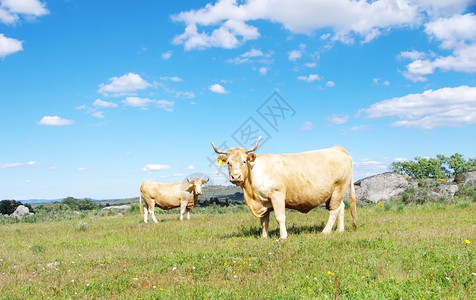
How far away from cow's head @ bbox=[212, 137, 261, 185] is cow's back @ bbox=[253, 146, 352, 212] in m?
0.40

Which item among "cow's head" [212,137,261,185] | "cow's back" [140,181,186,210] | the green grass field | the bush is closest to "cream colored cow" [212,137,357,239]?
"cow's head" [212,137,261,185]

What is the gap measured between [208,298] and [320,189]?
A: 19.6 feet

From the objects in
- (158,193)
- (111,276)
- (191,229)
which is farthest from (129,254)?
(158,193)

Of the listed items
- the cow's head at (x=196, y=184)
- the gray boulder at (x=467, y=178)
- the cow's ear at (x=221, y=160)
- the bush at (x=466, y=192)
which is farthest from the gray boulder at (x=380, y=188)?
the cow's ear at (x=221, y=160)

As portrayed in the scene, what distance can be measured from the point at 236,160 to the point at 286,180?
1.56 meters

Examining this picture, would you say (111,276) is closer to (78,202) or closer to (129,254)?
(129,254)

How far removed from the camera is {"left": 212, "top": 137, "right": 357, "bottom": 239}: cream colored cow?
10.2 m

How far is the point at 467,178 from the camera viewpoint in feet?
80.3

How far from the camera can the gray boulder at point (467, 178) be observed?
23812 mm

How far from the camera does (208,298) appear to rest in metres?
5.55

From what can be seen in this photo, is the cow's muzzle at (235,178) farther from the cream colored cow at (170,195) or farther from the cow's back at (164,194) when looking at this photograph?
the cow's back at (164,194)

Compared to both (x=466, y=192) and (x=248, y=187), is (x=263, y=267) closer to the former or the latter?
(x=248, y=187)

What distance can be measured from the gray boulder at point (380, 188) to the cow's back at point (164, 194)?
11.0 metres

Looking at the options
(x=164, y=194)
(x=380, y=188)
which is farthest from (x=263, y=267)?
(x=380, y=188)
